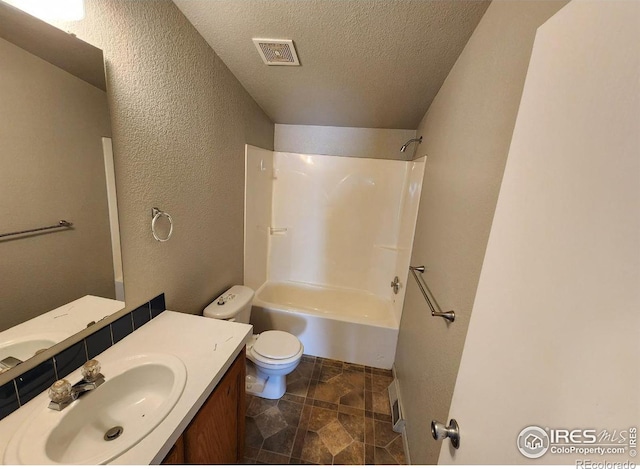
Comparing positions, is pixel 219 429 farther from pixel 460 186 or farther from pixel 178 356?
pixel 460 186

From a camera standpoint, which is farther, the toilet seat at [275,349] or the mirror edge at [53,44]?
the toilet seat at [275,349]

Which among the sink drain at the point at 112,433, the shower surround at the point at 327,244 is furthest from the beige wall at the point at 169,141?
the shower surround at the point at 327,244

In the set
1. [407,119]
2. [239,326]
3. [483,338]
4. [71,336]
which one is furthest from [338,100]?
[71,336]

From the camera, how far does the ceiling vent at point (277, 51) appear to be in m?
1.38

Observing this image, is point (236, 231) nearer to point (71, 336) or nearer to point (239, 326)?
point (239, 326)

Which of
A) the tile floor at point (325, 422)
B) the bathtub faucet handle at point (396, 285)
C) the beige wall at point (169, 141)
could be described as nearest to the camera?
the beige wall at point (169, 141)

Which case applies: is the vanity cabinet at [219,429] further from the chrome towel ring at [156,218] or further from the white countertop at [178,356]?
the chrome towel ring at [156,218]

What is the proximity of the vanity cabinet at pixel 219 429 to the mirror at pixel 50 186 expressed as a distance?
0.59 meters

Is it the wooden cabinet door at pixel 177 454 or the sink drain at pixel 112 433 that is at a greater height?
the wooden cabinet door at pixel 177 454

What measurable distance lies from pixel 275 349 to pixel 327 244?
4.54ft

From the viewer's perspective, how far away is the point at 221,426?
1104mm

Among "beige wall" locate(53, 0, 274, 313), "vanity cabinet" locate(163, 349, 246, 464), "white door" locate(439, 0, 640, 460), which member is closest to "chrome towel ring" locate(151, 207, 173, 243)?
"beige wall" locate(53, 0, 274, 313)

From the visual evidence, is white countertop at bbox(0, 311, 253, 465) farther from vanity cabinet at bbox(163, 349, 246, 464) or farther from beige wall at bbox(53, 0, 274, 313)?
beige wall at bbox(53, 0, 274, 313)

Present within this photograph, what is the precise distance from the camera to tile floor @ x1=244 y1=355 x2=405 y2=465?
1.54 meters
